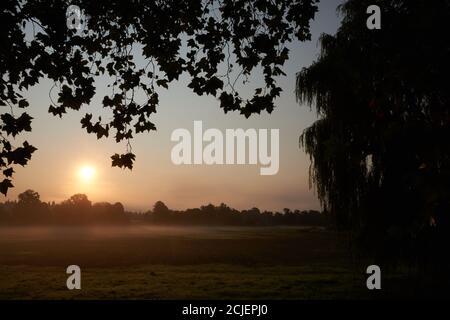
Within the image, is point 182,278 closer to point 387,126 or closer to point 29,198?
point 387,126

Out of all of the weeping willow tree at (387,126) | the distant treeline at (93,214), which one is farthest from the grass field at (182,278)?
the distant treeline at (93,214)

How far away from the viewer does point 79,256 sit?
30.4 m

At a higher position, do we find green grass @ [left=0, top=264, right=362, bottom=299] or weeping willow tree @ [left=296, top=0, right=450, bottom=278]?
weeping willow tree @ [left=296, top=0, right=450, bottom=278]

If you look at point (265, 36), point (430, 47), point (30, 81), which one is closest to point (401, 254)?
point (430, 47)

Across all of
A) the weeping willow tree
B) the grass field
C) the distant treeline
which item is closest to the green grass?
the grass field

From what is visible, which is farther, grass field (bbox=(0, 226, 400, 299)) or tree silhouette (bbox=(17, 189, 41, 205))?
tree silhouette (bbox=(17, 189, 41, 205))

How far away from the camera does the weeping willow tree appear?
6.56 m

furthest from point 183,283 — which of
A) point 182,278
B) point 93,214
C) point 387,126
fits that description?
point 93,214

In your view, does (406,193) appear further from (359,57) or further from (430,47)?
(430,47)

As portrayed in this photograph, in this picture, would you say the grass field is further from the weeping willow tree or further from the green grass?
the weeping willow tree

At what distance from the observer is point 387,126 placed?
7.85 metres

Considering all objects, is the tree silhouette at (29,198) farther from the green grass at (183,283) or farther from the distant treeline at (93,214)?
the green grass at (183,283)

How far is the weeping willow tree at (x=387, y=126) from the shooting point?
258 inches

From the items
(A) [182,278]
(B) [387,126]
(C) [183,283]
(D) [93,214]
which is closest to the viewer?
(B) [387,126]
